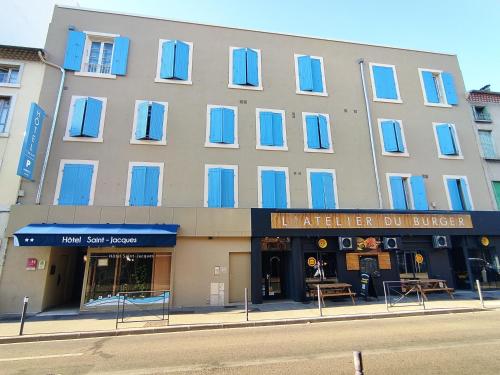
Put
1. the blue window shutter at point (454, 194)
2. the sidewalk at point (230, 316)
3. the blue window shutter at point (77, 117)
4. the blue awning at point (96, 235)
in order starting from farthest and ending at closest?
the blue window shutter at point (454, 194), the blue window shutter at point (77, 117), the blue awning at point (96, 235), the sidewalk at point (230, 316)

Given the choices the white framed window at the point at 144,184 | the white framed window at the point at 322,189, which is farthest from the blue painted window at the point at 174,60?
the white framed window at the point at 322,189

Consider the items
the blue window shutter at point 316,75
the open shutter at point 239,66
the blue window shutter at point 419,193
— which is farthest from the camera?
the blue window shutter at point 316,75

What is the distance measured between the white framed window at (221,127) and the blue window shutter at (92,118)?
5243mm

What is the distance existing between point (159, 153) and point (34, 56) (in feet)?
25.0

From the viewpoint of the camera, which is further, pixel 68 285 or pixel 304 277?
pixel 68 285

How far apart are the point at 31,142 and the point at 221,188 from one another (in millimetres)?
8298

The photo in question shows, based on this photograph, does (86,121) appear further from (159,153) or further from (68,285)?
(68,285)

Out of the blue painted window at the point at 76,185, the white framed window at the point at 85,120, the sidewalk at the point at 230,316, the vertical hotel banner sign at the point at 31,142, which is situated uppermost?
the white framed window at the point at 85,120

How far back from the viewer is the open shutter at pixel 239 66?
1564 cm

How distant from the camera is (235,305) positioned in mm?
12516

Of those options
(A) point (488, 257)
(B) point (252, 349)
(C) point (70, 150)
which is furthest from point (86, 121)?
(A) point (488, 257)

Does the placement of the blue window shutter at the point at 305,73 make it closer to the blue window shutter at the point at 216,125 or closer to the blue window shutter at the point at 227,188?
the blue window shutter at the point at 216,125

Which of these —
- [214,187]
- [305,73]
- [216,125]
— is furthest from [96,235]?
[305,73]

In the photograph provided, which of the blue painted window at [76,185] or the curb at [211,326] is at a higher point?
the blue painted window at [76,185]
